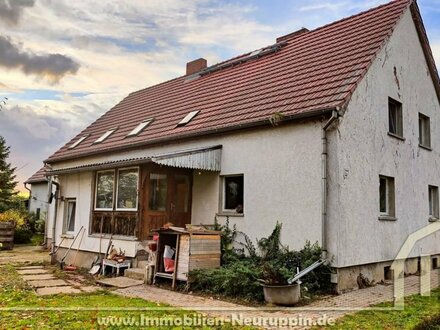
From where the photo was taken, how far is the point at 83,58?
14.8m

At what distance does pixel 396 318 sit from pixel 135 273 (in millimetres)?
7164

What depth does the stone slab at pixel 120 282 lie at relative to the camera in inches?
420

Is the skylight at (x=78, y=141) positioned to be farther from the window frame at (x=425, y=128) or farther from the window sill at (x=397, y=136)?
the window frame at (x=425, y=128)

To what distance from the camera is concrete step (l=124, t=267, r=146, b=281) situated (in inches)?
455

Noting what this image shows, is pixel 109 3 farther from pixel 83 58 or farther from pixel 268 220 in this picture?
pixel 268 220

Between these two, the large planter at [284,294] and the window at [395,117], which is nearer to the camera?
the large planter at [284,294]

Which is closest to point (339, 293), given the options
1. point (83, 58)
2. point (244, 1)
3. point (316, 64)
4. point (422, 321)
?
point (422, 321)

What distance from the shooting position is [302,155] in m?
10.5

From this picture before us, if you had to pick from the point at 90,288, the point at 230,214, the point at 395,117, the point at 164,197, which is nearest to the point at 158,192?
the point at 164,197

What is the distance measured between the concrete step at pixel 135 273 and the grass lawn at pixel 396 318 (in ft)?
20.3

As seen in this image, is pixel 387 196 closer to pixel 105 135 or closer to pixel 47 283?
pixel 47 283

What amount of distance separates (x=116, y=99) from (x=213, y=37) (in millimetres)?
10997

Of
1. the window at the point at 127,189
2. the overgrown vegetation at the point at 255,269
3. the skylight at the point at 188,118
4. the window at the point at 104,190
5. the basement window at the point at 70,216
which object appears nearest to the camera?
the overgrown vegetation at the point at 255,269

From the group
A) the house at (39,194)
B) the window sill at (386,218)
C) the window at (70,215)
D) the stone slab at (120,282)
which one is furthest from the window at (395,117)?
the house at (39,194)
